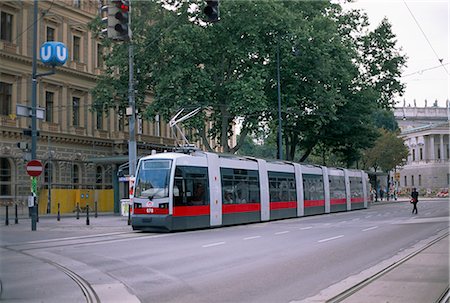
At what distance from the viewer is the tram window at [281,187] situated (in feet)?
99.4

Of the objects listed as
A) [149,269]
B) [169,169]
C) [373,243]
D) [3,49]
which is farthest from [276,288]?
[3,49]

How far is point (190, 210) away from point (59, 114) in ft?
87.8

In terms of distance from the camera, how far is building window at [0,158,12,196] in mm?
40719

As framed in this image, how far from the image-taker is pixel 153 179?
2245 centimetres

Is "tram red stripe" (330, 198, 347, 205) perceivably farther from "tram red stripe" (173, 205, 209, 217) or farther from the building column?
the building column

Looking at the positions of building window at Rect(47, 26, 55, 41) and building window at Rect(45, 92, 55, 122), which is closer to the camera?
building window at Rect(47, 26, 55, 41)

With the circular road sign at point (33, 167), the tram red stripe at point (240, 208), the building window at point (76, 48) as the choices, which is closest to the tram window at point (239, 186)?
the tram red stripe at point (240, 208)

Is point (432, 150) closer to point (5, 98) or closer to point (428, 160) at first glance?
point (428, 160)

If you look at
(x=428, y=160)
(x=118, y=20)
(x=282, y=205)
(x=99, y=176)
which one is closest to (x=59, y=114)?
(x=99, y=176)

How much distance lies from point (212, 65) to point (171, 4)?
4582mm

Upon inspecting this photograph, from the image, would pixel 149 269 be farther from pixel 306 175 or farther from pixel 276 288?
pixel 306 175

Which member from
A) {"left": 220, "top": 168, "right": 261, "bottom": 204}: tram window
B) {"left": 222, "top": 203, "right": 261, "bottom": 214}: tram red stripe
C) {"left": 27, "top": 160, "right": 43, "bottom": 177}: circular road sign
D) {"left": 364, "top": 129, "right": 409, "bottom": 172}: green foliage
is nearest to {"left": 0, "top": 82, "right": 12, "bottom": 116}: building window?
{"left": 27, "top": 160, "right": 43, "bottom": 177}: circular road sign

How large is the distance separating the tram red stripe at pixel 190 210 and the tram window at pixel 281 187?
6.98 meters

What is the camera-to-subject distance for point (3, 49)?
4053cm
